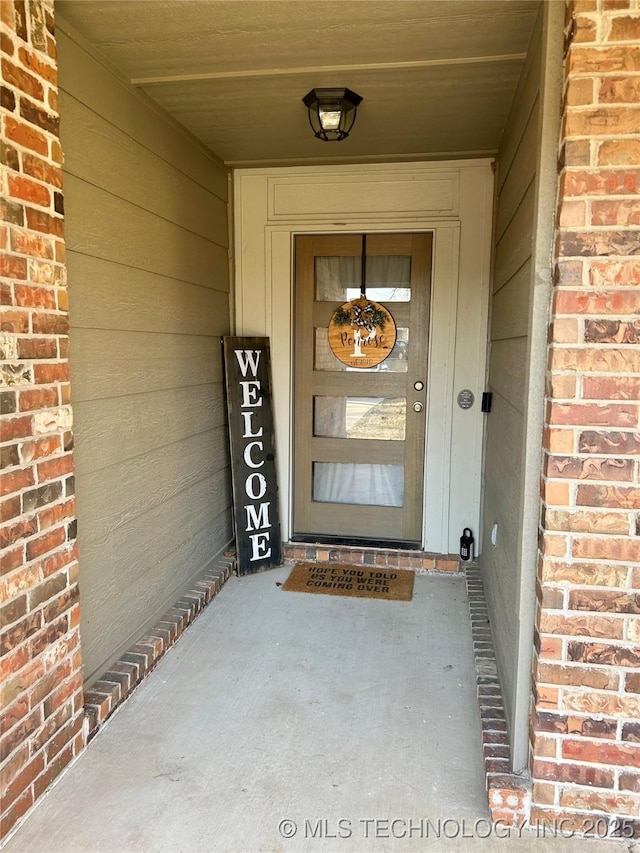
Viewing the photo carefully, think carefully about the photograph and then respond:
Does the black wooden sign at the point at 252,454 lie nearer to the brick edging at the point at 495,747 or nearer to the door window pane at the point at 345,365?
the door window pane at the point at 345,365

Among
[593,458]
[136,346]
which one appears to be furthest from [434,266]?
[593,458]

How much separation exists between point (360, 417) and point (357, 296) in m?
0.75

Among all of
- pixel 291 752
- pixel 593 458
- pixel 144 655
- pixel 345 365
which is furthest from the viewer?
pixel 345 365

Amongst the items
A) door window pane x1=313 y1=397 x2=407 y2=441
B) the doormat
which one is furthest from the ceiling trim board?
the doormat

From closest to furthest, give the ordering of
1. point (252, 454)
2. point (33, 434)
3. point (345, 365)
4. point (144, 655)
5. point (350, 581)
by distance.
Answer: point (33, 434)
point (144, 655)
point (350, 581)
point (252, 454)
point (345, 365)

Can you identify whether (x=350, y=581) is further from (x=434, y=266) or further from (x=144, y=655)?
(x=434, y=266)

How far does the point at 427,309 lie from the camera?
11.3ft

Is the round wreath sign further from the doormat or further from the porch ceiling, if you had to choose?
the doormat

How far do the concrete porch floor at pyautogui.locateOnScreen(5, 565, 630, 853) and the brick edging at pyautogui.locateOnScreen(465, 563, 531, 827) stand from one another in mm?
53

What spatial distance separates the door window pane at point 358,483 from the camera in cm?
363

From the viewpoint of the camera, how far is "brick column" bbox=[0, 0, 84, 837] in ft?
5.23

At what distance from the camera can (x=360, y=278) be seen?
352cm

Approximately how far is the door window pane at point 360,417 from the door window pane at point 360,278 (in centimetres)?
63

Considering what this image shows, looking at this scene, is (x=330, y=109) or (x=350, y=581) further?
(x=350, y=581)
